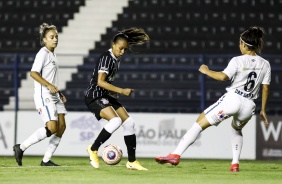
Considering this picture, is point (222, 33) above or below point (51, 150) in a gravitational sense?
above

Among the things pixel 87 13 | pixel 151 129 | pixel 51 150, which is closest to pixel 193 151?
pixel 151 129

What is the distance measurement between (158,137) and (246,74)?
619 cm

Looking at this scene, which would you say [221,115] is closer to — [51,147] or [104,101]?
[104,101]

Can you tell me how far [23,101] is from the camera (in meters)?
17.1

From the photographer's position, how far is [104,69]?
1037 centimetres

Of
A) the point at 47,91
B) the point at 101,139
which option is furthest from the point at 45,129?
the point at 101,139

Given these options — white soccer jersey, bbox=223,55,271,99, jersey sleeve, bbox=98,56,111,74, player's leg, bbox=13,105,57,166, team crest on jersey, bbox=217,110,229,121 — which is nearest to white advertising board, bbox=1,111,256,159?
player's leg, bbox=13,105,57,166

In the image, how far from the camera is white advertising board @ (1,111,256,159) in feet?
52.4

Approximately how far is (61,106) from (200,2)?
11699 mm

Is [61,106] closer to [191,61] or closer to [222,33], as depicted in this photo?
[191,61]

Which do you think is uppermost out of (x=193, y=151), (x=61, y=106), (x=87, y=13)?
(x=87, y=13)

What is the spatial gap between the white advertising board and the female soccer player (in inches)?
209

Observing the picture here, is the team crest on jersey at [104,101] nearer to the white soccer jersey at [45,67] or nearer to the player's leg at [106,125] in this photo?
the player's leg at [106,125]

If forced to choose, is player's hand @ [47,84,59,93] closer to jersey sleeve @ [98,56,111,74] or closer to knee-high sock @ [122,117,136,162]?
jersey sleeve @ [98,56,111,74]
